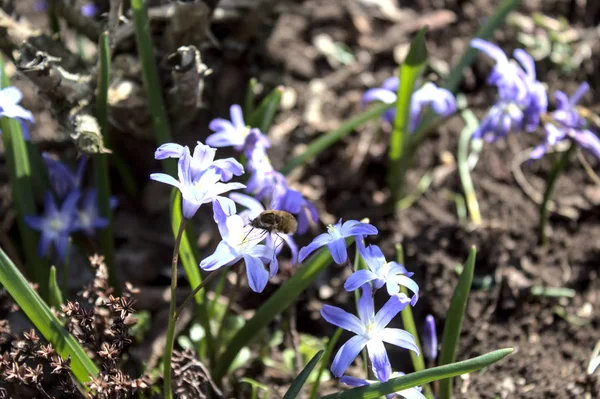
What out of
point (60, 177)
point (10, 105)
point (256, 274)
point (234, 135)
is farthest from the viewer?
point (60, 177)

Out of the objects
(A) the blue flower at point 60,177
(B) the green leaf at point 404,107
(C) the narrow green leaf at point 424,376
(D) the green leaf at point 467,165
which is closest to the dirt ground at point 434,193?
(D) the green leaf at point 467,165

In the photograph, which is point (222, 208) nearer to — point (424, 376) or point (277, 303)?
point (277, 303)

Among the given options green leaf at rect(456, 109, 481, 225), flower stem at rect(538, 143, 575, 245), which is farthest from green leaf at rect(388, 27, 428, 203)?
flower stem at rect(538, 143, 575, 245)

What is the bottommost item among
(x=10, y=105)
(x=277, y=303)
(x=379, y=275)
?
(x=277, y=303)

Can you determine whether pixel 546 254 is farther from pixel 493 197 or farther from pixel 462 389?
pixel 462 389

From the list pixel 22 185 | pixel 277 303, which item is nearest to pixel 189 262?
pixel 277 303

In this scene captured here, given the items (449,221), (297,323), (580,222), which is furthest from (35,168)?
(580,222)
